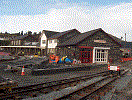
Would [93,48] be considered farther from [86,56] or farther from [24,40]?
[24,40]

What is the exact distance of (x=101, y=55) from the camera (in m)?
27.3

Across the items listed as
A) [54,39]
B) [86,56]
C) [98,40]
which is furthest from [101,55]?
[54,39]

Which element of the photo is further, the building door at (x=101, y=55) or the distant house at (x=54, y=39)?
the distant house at (x=54, y=39)

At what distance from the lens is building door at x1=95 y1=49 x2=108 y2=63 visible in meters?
26.8

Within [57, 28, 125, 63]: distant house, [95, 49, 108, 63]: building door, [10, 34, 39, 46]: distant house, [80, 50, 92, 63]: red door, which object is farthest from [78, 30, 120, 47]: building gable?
[10, 34, 39, 46]: distant house

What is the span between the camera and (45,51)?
40.5m

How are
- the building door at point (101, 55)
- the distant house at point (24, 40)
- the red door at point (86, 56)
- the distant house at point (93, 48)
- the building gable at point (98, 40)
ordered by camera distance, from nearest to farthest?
the distant house at point (93, 48) → the red door at point (86, 56) → the building gable at point (98, 40) → the building door at point (101, 55) → the distant house at point (24, 40)

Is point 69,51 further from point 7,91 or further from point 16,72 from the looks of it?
point 7,91

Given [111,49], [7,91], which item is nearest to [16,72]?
[7,91]

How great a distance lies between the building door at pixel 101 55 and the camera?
26.8m

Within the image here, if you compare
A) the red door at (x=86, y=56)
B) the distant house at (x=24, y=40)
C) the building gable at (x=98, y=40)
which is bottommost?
the red door at (x=86, y=56)

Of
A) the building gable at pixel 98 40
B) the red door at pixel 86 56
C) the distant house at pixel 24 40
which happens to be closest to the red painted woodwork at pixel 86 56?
the red door at pixel 86 56

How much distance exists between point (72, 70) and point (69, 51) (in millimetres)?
9267

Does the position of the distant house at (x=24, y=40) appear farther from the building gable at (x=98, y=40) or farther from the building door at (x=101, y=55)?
the building door at (x=101, y=55)
